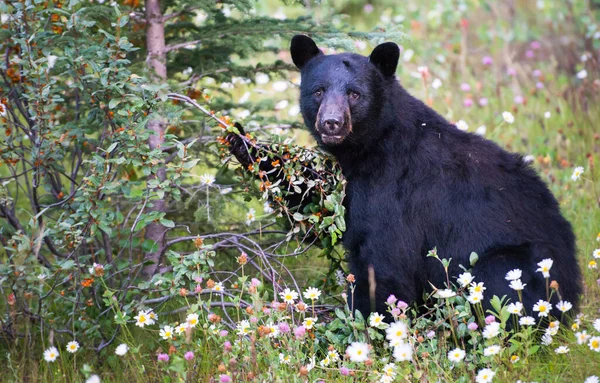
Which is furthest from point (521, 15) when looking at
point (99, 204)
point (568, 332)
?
point (99, 204)

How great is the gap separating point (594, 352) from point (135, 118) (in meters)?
2.47

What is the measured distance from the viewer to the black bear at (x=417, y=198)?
3.70 meters

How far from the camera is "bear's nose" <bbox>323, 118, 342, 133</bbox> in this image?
3635 mm

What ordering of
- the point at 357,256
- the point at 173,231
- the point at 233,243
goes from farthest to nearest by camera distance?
the point at 173,231, the point at 233,243, the point at 357,256

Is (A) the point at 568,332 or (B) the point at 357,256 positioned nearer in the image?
(A) the point at 568,332

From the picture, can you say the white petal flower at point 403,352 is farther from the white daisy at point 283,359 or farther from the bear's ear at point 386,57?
the bear's ear at point 386,57

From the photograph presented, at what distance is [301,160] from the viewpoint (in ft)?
12.9

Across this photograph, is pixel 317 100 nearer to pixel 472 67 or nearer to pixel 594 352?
pixel 594 352

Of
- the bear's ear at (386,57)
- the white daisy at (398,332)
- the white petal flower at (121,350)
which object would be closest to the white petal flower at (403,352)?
the white daisy at (398,332)

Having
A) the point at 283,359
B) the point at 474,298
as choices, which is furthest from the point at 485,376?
the point at 283,359

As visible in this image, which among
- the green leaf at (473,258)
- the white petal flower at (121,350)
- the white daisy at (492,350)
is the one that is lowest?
the white petal flower at (121,350)

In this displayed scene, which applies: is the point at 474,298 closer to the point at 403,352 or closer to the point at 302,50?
the point at 403,352

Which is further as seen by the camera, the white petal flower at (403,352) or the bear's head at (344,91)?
the bear's head at (344,91)

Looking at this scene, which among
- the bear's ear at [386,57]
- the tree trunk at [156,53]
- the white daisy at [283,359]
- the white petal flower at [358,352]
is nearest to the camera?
the white petal flower at [358,352]
